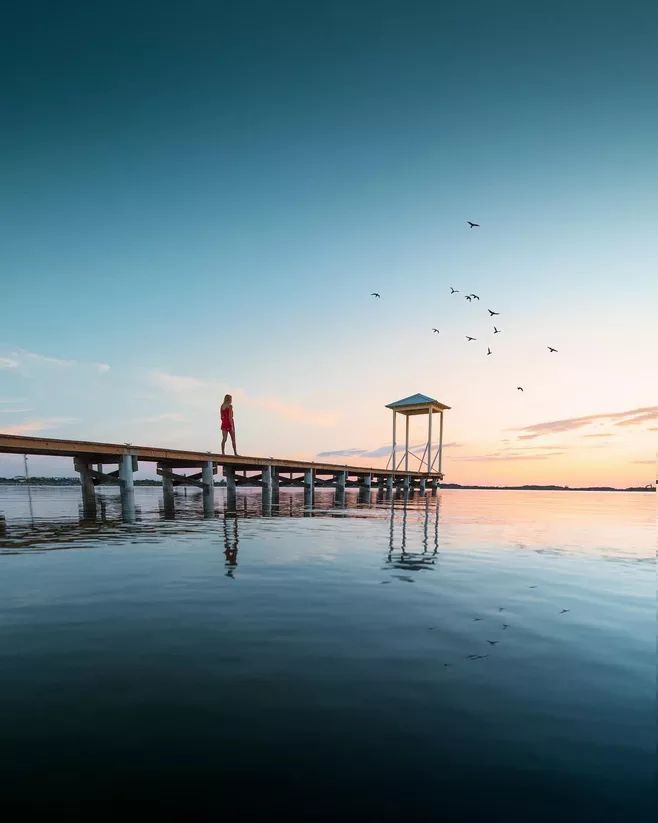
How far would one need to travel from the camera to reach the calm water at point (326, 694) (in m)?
2.22

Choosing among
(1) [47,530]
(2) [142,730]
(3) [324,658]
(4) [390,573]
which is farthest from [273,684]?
(1) [47,530]

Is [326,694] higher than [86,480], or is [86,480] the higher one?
[326,694]

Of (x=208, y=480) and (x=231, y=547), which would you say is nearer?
(x=231, y=547)

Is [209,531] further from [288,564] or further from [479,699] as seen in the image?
[479,699]

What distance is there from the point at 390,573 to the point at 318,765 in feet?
18.0

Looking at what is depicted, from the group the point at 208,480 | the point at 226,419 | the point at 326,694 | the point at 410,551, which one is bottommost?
the point at 208,480

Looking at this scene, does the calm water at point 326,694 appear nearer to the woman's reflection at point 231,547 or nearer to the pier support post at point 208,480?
the woman's reflection at point 231,547

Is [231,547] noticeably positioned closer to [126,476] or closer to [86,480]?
[126,476]

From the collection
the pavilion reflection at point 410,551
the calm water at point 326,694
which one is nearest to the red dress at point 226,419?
the pavilion reflection at point 410,551

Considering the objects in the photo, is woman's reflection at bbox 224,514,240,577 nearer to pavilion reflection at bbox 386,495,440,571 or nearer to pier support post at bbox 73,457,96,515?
pavilion reflection at bbox 386,495,440,571

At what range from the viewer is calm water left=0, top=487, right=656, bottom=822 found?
2.22m

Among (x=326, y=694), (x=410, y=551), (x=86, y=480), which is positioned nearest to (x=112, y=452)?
(x=86, y=480)

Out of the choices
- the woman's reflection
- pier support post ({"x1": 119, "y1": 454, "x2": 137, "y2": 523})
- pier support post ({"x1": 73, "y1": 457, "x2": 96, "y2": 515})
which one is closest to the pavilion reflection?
the woman's reflection

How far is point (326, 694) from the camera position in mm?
3283
